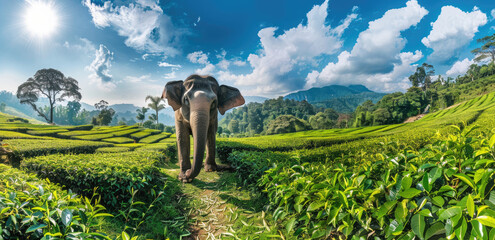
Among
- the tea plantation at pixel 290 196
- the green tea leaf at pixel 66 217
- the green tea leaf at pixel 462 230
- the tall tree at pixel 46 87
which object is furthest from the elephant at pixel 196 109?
the tall tree at pixel 46 87

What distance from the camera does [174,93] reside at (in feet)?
15.3

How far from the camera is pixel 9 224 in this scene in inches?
45.3

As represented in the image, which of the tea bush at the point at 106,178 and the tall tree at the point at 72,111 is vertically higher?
the tall tree at the point at 72,111

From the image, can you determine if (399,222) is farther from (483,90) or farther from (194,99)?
(483,90)

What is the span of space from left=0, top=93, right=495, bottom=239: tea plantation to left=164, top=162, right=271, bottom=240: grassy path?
19mm

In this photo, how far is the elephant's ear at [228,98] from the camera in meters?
5.19

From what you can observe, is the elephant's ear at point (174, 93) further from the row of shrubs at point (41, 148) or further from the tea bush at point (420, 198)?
the row of shrubs at point (41, 148)

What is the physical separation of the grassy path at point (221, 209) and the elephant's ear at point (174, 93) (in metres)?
2.04

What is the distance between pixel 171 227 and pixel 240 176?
1.88 m

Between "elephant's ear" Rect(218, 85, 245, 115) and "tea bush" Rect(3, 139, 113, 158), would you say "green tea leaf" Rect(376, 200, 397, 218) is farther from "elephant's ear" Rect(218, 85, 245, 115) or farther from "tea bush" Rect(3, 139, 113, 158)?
"tea bush" Rect(3, 139, 113, 158)

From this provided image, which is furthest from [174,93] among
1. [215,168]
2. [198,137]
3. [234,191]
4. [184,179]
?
[234,191]

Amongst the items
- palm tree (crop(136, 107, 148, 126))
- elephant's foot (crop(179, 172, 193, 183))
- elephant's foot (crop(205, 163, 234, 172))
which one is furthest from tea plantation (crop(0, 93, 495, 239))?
palm tree (crop(136, 107, 148, 126))

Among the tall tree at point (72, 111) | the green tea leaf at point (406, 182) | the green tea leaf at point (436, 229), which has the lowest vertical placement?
the green tea leaf at point (436, 229)

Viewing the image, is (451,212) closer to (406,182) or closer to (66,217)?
(406,182)
